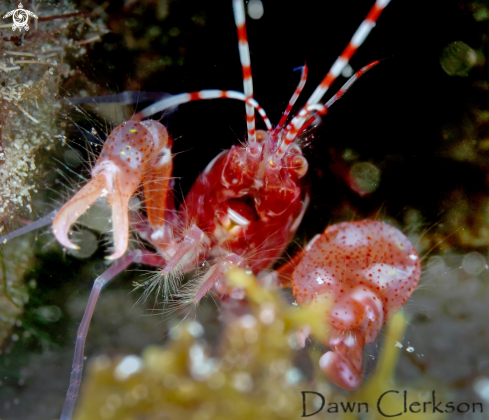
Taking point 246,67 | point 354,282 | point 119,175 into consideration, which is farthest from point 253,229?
point 246,67

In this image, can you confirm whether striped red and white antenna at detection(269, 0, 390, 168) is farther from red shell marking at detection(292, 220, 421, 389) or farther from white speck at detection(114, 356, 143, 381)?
white speck at detection(114, 356, 143, 381)

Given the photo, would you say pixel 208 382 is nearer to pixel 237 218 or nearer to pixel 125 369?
pixel 125 369

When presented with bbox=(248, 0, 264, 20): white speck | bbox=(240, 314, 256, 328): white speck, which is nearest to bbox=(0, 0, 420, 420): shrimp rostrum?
bbox=(248, 0, 264, 20): white speck

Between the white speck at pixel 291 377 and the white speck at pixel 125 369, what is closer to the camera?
the white speck at pixel 125 369

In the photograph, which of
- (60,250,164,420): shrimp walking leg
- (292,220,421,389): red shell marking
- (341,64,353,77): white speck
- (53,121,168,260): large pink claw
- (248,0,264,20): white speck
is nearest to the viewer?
(53,121,168,260): large pink claw

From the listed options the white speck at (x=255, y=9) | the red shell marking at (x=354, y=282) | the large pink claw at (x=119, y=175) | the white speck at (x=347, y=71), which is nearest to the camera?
the large pink claw at (x=119, y=175)

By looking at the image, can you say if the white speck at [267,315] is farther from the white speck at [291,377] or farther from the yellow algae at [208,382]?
the white speck at [291,377]

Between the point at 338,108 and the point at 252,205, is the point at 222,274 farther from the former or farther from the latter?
the point at 338,108

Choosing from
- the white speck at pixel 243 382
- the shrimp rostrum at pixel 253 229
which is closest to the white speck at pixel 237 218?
the shrimp rostrum at pixel 253 229
